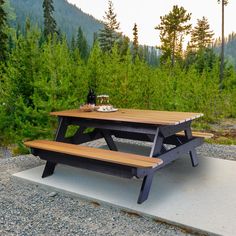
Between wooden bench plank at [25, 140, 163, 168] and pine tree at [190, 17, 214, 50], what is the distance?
26434mm

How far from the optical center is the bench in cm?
267

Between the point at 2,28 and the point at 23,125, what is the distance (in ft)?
41.5

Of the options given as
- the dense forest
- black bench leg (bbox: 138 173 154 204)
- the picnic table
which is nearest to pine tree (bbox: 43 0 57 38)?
the dense forest

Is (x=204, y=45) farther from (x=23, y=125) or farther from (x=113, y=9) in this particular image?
(x=23, y=125)

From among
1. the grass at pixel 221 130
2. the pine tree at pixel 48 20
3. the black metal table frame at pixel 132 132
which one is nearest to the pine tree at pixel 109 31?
the pine tree at pixel 48 20

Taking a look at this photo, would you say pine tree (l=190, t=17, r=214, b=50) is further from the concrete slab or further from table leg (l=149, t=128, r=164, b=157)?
table leg (l=149, t=128, r=164, b=157)

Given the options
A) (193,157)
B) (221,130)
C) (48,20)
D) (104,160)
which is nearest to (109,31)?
(48,20)

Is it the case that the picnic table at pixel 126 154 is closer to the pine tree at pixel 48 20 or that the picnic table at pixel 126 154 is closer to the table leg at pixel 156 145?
the table leg at pixel 156 145

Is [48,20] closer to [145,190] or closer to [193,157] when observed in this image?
[193,157]

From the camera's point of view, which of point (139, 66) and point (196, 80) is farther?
point (196, 80)

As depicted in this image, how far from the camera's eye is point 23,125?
4.92 m

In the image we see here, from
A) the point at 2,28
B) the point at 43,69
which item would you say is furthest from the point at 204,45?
the point at 43,69

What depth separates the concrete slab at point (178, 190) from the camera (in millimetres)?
2492

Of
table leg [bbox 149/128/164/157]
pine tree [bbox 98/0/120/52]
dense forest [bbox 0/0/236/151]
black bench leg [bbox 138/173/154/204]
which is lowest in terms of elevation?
black bench leg [bbox 138/173/154/204]
